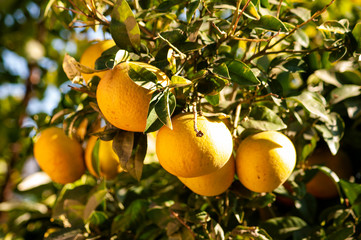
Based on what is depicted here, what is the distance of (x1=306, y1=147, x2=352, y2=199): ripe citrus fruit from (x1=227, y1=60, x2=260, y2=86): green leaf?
2.00 ft

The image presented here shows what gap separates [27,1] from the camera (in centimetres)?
190

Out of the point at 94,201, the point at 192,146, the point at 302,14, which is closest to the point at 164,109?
the point at 192,146

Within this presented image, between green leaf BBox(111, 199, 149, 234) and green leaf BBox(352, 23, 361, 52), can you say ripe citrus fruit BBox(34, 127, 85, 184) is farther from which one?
green leaf BBox(352, 23, 361, 52)

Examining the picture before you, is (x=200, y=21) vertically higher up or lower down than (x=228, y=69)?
higher up

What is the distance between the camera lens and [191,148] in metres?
0.73

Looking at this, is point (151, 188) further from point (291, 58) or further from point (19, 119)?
point (19, 119)

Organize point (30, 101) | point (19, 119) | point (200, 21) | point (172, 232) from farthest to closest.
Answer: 1. point (30, 101)
2. point (19, 119)
3. point (172, 232)
4. point (200, 21)

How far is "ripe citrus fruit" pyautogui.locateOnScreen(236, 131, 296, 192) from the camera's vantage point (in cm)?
84

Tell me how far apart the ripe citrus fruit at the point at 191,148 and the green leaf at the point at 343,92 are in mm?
526

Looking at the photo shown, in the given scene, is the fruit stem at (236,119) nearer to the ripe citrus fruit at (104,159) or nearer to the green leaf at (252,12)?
the green leaf at (252,12)

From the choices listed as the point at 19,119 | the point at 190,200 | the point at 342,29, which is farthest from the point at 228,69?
the point at 19,119

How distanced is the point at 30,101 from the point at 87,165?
144cm

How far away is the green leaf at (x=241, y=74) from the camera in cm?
81

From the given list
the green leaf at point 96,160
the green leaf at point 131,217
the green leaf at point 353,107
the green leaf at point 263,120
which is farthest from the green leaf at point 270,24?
the green leaf at point 131,217
